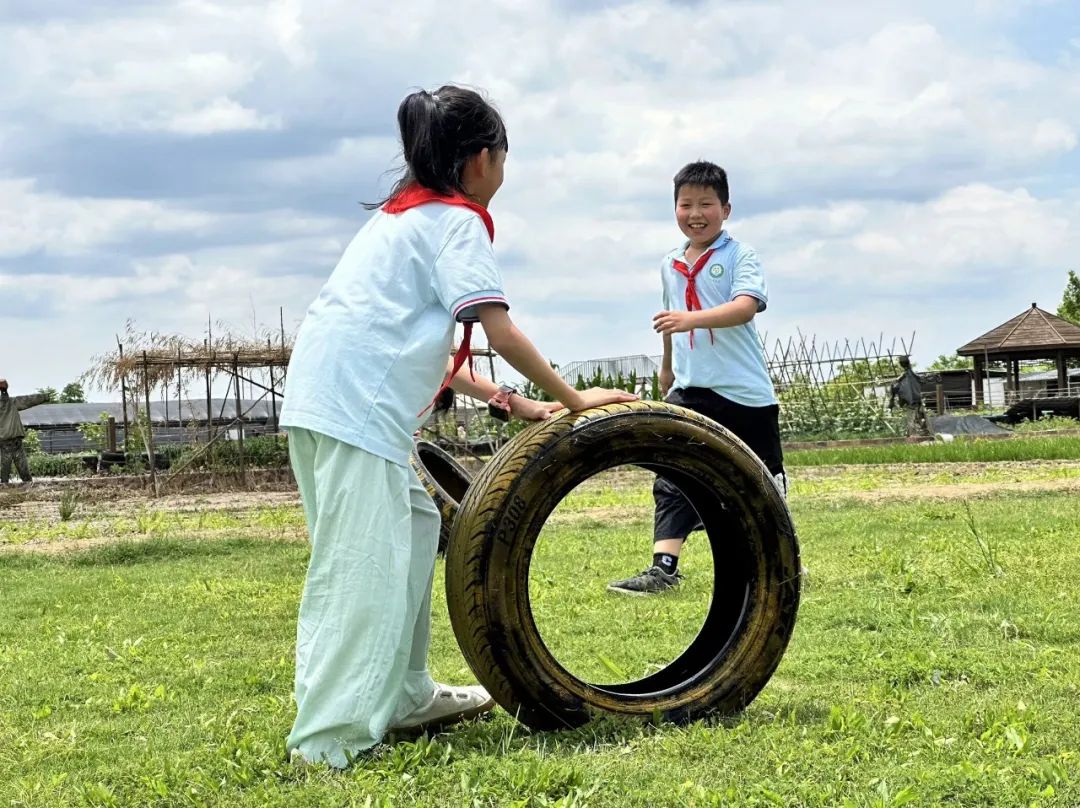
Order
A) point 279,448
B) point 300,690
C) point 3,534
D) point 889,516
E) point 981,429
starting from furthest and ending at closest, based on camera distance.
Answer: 1. point 981,429
2. point 279,448
3. point 3,534
4. point 889,516
5. point 300,690

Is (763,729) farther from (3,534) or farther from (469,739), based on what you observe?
(3,534)

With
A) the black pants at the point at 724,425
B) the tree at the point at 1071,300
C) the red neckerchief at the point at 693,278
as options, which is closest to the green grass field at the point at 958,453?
the black pants at the point at 724,425

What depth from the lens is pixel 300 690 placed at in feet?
11.5

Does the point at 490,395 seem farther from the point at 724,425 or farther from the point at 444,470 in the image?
the point at 724,425

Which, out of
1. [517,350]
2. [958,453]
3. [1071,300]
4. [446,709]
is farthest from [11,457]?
[1071,300]

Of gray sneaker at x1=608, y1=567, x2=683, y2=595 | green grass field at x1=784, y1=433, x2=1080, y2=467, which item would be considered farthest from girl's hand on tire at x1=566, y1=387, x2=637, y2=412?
green grass field at x1=784, y1=433, x2=1080, y2=467

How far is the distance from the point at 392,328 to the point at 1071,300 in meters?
62.7

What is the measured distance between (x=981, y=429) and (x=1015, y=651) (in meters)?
25.5

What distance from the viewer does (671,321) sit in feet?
17.4

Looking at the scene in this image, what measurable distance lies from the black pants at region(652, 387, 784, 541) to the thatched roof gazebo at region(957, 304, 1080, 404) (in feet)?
121

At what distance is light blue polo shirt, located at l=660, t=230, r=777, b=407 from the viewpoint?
609cm

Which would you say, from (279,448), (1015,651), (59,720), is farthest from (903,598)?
(279,448)

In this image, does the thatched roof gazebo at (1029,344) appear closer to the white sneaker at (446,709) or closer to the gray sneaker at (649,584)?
the gray sneaker at (649,584)

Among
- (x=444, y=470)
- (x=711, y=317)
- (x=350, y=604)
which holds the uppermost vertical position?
(x=711, y=317)
